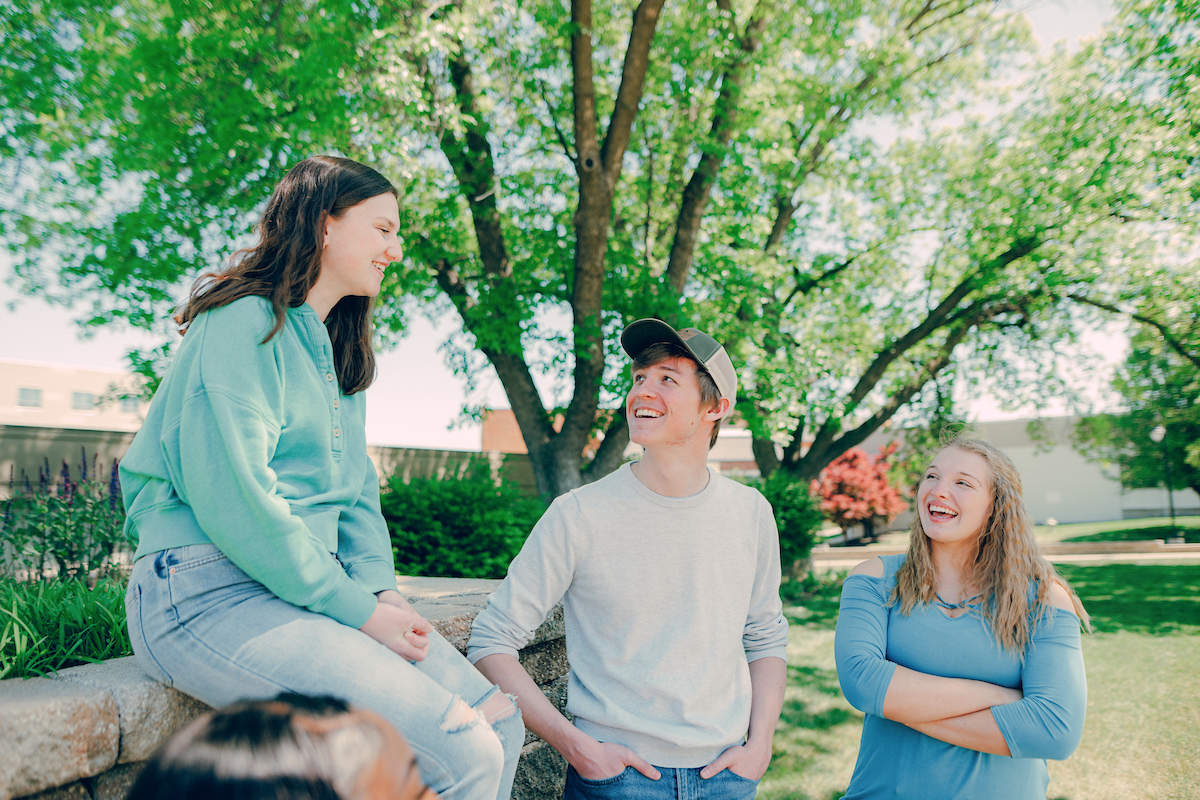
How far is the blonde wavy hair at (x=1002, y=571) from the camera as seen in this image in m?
2.24

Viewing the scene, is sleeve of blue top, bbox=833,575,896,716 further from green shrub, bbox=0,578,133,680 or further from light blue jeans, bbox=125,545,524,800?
green shrub, bbox=0,578,133,680

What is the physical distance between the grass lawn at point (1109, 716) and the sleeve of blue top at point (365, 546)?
354 cm

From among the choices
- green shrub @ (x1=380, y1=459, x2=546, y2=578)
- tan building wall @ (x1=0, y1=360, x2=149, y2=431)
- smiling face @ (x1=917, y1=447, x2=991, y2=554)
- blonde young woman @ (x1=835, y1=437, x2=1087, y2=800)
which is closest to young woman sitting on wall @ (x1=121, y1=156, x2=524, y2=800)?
blonde young woman @ (x1=835, y1=437, x2=1087, y2=800)

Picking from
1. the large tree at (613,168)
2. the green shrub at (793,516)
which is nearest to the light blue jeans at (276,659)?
the large tree at (613,168)

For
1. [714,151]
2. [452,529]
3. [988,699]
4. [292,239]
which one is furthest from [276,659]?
[714,151]

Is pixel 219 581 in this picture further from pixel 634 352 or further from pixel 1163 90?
pixel 1163 90

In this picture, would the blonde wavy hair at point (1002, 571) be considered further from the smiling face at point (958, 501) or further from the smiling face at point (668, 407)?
the smiling face at point (668, 407)

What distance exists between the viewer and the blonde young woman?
211 centimetres

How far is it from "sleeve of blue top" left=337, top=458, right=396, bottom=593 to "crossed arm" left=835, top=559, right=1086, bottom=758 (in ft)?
4.80

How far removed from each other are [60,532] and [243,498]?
4038 mm

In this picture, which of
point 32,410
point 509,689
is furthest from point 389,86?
point 32,410

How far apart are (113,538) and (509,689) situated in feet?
12.4

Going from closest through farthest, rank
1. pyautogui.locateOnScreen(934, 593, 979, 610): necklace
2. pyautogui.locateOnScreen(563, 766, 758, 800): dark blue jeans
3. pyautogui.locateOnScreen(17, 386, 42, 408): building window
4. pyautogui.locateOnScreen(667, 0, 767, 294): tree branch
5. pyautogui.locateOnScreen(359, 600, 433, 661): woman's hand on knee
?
pyautogui.locateOnScreen(359, 600, 433, 661): woman's hand on knee
pyautogui.locateOnScreen(563, 766, 758, 800): dark blue jeans
pyautogui.locateOnScreen(934, 593, 979, 610): necklace
pyautogui.locateOnScreen(667, 0, 767, 294): tree branch
pyautogui.locateOnScreen(17, 386, 42, 408): building window

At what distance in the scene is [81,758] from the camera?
1437 mm
